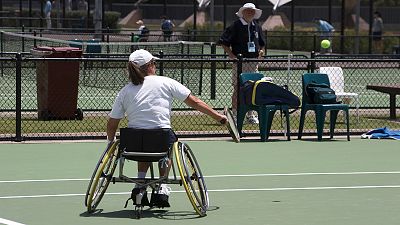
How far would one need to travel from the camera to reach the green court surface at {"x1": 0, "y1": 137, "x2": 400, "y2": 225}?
1072 centimetres

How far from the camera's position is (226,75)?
27.1 metres

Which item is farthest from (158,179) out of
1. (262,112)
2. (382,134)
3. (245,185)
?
(382,134)

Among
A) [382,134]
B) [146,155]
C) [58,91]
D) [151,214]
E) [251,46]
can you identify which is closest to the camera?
[146,155]

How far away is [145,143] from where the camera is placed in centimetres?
1067

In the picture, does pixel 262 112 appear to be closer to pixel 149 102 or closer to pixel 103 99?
pixel 103 99

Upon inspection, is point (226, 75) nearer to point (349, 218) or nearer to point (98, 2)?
point (98, 2)

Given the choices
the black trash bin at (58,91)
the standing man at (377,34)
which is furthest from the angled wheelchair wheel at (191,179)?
the standing man at (377,34)

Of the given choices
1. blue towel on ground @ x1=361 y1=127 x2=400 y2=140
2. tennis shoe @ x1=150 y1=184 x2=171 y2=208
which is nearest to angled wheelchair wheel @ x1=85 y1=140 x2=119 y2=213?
tennis shoe @ x1=150 y1=184 x2=171 y2=208

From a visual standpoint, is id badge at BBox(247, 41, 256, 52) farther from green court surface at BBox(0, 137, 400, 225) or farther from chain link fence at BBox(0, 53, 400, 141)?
green court surface at BBox(0, 137, 400, 225)

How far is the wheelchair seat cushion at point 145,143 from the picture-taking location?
10.7 meters

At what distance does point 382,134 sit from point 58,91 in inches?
208

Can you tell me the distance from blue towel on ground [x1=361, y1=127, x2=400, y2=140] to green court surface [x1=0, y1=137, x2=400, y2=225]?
0.74 feet

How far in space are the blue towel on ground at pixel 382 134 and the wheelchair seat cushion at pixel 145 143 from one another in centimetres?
760

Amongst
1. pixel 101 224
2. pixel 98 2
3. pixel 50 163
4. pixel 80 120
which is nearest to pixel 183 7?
pixel 98 2
